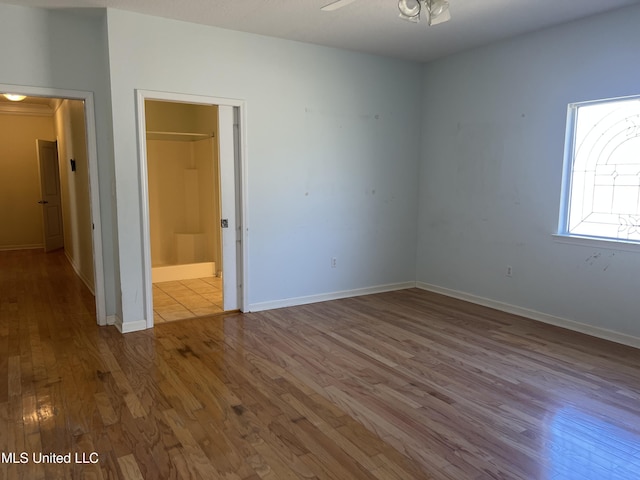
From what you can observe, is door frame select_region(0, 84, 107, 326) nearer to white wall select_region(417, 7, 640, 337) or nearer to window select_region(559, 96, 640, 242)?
white wall select_region(417, 7, 640, 337)

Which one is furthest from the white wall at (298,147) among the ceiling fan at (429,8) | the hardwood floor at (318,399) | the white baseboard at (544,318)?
the ceiling fan at (429,8)

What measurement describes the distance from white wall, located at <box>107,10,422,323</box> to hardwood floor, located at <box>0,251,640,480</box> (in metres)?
0.81

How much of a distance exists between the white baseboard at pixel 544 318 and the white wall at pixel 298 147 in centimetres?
64

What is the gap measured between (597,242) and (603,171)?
0.64 m

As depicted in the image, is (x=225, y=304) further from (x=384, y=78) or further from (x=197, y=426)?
(x=384, y=78)

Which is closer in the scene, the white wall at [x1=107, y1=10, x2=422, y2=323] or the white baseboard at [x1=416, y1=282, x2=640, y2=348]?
the white baseboard at [x1=416, y1=282, x2=640, y2=348]

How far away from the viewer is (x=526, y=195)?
4.59 meters

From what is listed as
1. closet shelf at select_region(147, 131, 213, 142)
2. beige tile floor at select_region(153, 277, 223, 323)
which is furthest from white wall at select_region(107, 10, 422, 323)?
closet shelf at select_region(147, 131, 213, 142)

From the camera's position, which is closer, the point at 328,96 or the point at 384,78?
the point at 328,96

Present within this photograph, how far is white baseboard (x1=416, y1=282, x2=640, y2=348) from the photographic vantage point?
391 centimetres

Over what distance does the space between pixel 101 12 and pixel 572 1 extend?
3.79 metres

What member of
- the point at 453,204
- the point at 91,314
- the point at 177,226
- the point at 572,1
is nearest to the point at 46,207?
the point at 177,226

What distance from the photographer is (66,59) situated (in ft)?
13.0

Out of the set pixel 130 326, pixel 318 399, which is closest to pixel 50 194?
pixel 130 326
